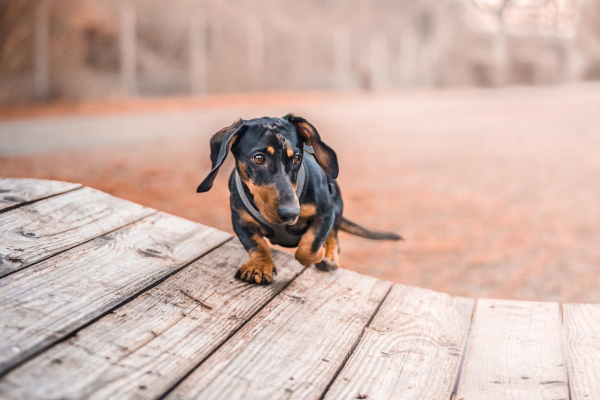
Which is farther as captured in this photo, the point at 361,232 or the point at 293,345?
the point at 361,232

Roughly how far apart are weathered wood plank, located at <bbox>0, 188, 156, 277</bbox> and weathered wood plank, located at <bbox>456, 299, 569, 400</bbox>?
5.18ft

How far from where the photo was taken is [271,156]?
2.36m

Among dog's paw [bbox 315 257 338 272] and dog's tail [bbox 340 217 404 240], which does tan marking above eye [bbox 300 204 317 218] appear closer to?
dog's paw [bbox 315 257 338 272]

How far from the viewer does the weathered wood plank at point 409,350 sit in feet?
6.13

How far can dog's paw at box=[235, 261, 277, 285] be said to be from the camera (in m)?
2.47

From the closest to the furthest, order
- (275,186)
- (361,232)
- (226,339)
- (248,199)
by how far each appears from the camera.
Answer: (226,339)
(275,186)
(248,199)
(361,232)

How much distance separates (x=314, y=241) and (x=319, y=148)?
42cm

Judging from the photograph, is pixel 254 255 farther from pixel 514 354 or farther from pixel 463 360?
pixel 514 354

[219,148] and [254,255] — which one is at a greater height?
[219,148]

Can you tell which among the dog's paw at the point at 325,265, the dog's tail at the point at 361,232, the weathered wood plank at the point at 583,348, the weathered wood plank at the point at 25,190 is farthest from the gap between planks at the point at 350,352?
the weathered wood plank at the point at 25,190

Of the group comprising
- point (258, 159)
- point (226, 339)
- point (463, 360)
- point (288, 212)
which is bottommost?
point (463, 360)

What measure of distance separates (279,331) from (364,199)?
224 inches

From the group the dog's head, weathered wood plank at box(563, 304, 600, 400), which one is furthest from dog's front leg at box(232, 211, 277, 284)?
weathered wood plank at box(563, 304, 600, 400)

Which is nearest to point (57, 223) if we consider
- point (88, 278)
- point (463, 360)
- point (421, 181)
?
point (88, 278)
